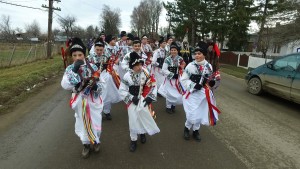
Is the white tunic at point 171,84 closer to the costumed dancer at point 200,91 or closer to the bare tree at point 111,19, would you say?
the costumed dancer at point 200,91

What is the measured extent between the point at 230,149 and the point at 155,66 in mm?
4541

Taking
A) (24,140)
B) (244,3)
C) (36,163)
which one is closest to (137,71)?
(36,163)

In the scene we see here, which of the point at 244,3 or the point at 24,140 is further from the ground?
the point at 244,3

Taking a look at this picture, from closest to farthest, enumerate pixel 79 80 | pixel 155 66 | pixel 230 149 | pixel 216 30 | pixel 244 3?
pixel 79 80 → pixel 230 149 → pixel 155 66 → pixel 244 3 → pixel 216 30

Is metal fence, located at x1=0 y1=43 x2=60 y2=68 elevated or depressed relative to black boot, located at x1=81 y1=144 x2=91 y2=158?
elevated

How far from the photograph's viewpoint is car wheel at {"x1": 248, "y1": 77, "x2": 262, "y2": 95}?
9.76 meters

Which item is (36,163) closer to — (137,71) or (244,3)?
(137,71)

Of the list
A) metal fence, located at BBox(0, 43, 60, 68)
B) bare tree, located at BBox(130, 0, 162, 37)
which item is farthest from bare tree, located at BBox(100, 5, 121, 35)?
metal fence, located at BBox(0, 43, 60, 68)

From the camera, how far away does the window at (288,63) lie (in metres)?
8.18

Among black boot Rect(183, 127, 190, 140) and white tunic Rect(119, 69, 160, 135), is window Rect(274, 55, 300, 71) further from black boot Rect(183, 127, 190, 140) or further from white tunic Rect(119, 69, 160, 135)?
white tunic Rect(119, 69, 160, 135)

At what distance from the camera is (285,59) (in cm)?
877

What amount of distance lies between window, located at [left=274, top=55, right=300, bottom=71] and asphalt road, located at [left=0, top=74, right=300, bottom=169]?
1.60 m

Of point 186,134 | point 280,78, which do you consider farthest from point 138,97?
point 280,78

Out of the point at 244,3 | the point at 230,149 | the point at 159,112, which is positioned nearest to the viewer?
the point at 230,149
